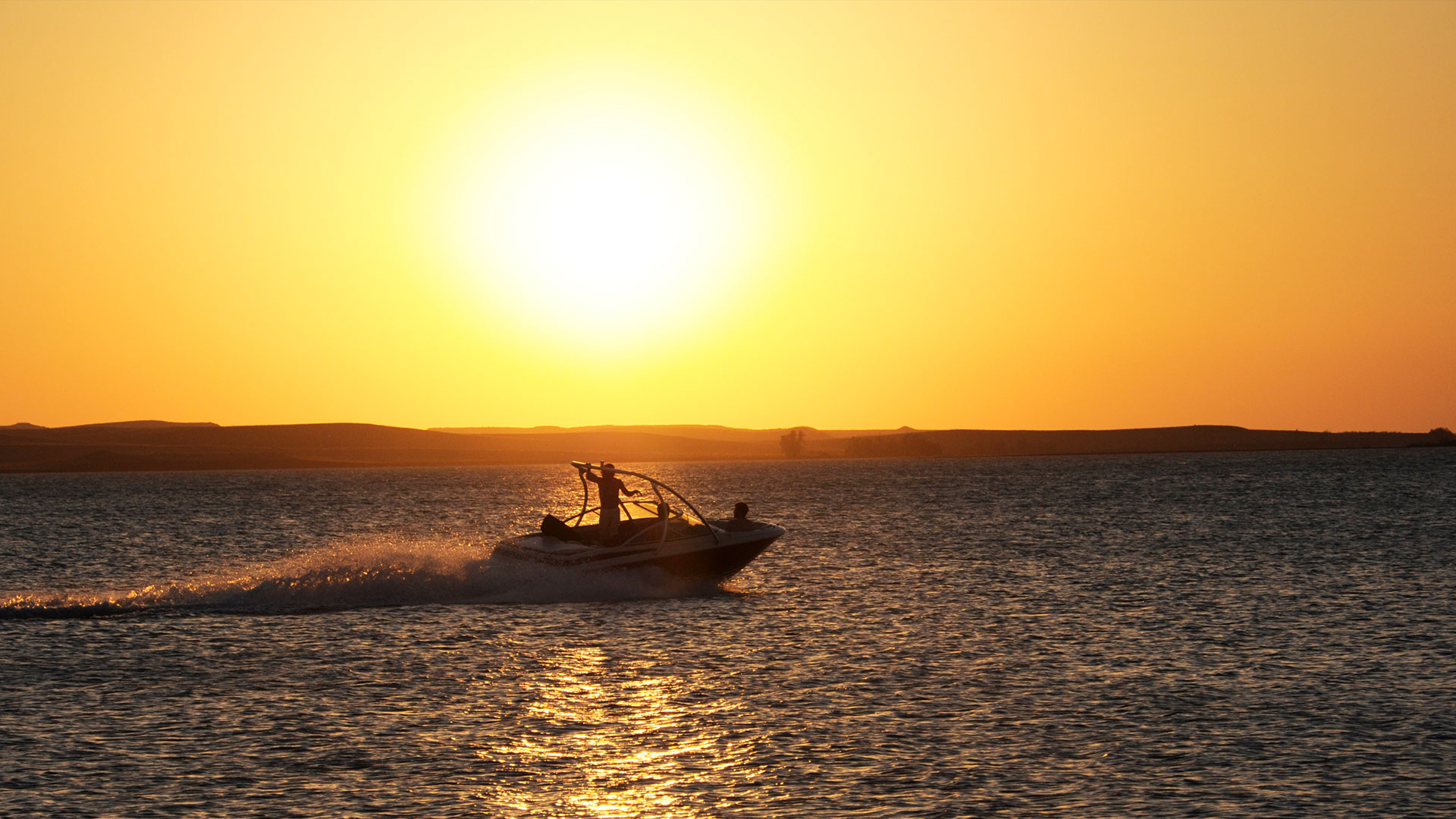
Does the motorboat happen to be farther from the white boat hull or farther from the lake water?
the lake water

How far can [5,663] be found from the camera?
23.9 m

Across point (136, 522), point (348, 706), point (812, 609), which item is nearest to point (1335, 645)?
point (812, 609)

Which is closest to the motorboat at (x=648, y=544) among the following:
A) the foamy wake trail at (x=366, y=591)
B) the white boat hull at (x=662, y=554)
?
the white boat hull at (x=662, y=554)

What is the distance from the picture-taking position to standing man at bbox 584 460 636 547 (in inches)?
1257

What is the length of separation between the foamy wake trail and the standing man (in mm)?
945

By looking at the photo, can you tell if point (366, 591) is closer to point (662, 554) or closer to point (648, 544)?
point (648, 544)

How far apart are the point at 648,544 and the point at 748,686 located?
11.8 m

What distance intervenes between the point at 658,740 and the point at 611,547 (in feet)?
50.2

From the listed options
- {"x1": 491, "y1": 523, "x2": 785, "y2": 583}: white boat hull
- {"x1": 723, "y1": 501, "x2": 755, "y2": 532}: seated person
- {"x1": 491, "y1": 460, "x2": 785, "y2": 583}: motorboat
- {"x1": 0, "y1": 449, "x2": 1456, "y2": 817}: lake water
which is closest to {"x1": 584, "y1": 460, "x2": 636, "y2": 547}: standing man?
{"x1": 491, "y1": 460, "x2": 785, "y2": 583}: motorboat

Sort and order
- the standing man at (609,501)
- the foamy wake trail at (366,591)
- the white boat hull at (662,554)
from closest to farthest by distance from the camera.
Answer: the foamy wake trail at (366,591), the standing man at (609,501), the white boat hull at (662,554)

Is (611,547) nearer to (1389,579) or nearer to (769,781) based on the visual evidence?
(769,781)

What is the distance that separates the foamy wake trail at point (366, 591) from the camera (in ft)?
104

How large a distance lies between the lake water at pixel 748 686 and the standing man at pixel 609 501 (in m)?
1.10

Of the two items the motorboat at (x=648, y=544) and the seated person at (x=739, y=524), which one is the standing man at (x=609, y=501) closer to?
the motorboat at (x=648, y=544)
